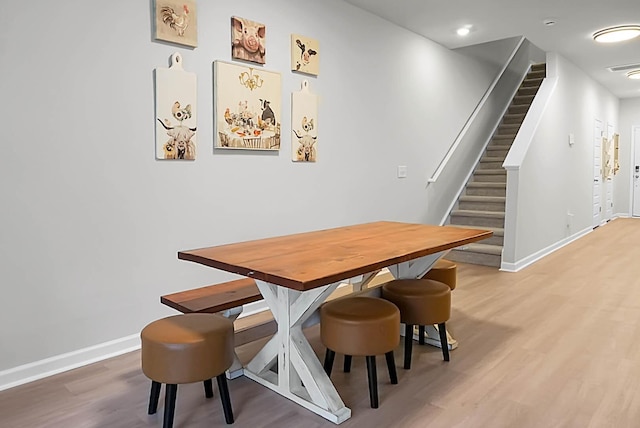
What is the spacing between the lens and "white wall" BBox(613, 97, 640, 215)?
959 centimetres

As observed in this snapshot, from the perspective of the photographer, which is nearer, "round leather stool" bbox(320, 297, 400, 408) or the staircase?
"round leather stool" bbox(320, 297, 400, 408)

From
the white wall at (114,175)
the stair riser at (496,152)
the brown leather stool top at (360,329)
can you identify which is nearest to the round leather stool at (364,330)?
the brown leather stool top at (360,329)

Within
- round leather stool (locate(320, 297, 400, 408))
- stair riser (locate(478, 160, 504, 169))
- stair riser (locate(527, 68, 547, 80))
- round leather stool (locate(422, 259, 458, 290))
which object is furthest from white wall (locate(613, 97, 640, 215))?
round leather stool (locate(320, 297, 400, 408))

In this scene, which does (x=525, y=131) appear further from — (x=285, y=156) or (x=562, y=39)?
(x=285, y=156)

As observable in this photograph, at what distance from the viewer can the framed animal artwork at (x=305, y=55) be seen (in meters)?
3.59

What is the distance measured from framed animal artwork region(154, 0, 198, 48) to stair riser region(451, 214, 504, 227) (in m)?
3.97

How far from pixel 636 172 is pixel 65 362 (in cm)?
1067

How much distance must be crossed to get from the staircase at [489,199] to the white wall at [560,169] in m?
0.37

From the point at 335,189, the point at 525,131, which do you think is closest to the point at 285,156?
the point at 335,189

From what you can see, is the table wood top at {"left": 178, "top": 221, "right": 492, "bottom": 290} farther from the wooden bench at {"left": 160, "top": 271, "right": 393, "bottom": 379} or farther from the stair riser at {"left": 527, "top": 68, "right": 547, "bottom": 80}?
the stair riser at {"left": 527, "top": 68, "right": 547, "bottom": 80}

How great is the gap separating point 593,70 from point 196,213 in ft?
20.5

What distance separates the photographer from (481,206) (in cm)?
593

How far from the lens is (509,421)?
6.70 feet

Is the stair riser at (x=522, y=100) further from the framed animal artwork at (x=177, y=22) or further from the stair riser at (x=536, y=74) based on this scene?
the framed animal artwork at (x=177, y=22)
